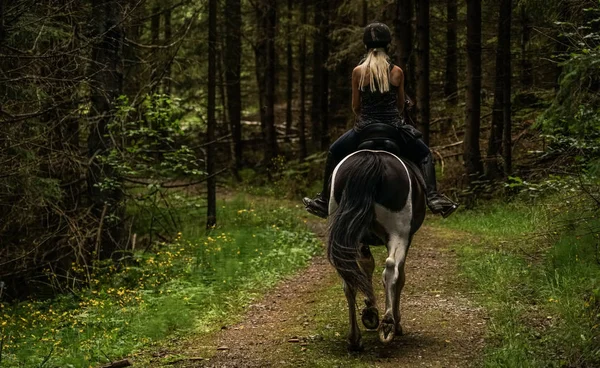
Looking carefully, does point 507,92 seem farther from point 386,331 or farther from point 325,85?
point 386,331

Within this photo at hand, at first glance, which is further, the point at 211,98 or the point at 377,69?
the point at 211,98

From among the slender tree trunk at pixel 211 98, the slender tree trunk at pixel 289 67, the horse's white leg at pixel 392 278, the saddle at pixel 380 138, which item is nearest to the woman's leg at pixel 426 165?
the saddle at pixel 380 138

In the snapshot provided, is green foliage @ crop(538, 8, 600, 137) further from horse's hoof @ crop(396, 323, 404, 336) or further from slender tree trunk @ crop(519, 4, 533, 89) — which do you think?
slender tree trunk @ crop(519, 4, 533, 89)

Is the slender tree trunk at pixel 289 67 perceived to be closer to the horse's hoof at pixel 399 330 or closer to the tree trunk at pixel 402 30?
the tree trunk at pixel 402 30

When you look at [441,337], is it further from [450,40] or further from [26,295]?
[450,40]

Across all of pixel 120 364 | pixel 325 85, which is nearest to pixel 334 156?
pixel 120 364

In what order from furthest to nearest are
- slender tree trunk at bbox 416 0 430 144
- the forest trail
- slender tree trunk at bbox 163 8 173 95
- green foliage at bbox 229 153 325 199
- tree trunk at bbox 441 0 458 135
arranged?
green foliage at bbox 229 153 325 199 → tree trunk at bbox 441 0 458 135 → slender tree trunk at bbox 416 0 430 144 → slender tree trunk at bbox 163 8 173 95 → the forest trail

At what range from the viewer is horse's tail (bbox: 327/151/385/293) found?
6.56 m

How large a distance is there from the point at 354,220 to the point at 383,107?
1.54m

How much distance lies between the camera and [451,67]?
1032 inches

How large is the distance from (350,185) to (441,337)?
200 centimetres

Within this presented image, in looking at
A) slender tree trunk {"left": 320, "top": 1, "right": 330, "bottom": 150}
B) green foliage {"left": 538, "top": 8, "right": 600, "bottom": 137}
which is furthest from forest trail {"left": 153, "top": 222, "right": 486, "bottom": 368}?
slender tree trunk {"left": 320, "top": 1, "right": 330, "bottom": 150}

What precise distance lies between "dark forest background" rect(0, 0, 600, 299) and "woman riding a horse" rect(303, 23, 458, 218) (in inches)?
61.6

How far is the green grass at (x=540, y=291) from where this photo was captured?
6.02m
